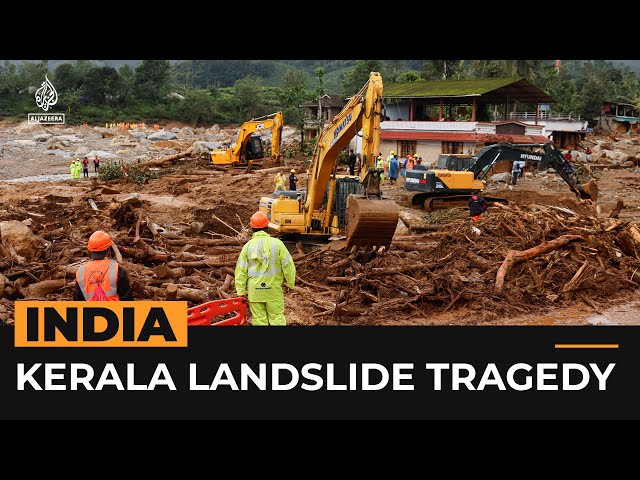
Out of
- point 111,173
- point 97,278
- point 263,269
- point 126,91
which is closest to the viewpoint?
point 97,278

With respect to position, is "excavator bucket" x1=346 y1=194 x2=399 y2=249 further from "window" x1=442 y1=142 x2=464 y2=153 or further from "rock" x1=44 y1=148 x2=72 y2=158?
"rock" x1=44 y1=148 x2=72 y2=158

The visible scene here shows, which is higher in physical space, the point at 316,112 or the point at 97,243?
the point at 316,112

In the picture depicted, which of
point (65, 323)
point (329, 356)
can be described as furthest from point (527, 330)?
point (65, 323)

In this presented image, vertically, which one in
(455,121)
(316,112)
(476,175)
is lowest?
(476,175)

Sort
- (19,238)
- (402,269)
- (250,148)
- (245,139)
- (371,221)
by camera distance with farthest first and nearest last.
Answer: (250,148)
(245,139)
(19,238)
(402,269)
(371,221)

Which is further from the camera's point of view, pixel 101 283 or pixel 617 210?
pixel 617 210

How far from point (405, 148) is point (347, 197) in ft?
80.4

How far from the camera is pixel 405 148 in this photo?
36094 millimetres

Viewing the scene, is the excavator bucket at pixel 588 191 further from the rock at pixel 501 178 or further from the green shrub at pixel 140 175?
the green shrub at pixel 140 175

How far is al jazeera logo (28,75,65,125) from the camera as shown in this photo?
66.0 metres

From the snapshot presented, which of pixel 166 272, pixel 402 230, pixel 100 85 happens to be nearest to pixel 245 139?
pixel 402 230

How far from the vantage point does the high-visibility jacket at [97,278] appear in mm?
5328

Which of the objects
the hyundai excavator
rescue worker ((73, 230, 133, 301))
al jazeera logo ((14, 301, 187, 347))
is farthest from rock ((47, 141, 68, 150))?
al jazeera logo ((14, 301, 187, 347))

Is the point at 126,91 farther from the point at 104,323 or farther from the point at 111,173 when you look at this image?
the point at 104,323
